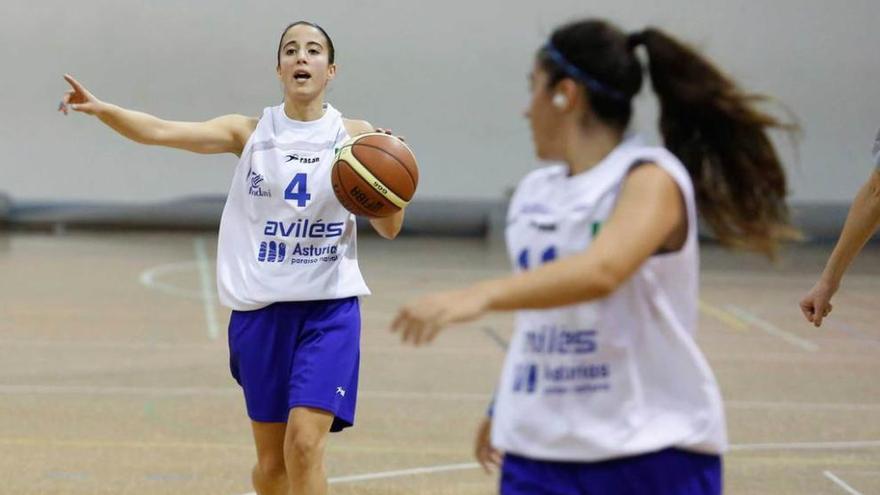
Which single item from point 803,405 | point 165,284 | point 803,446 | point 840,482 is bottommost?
point 165,284

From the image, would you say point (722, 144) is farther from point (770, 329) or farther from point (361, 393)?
point (770, 329)

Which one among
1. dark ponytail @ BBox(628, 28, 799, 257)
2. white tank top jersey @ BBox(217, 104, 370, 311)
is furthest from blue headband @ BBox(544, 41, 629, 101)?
white tank top jersey @ BBox(217, 104, 370, 311)

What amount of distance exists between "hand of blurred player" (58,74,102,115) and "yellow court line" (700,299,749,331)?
7796 millimetres

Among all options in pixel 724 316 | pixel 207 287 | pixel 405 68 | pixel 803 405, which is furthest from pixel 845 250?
pixel 405 68

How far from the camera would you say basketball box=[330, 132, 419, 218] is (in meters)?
4.54

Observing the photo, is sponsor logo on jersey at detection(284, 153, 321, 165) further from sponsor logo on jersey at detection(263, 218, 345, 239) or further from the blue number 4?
sponsor logo on jersey at detection(263, 218, 345, 239)

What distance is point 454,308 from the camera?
2.37 meters

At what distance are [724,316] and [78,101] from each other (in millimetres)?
8507

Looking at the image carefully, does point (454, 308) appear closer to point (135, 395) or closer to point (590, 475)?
point (590, 475)

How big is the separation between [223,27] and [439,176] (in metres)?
3.47

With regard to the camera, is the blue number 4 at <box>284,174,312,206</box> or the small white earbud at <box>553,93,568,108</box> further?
the blue number 4 at <box>284,174,312,206</box>

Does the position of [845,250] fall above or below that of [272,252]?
above

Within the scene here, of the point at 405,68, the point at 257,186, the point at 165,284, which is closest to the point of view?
the point at 257,186

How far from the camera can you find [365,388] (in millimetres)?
8398
